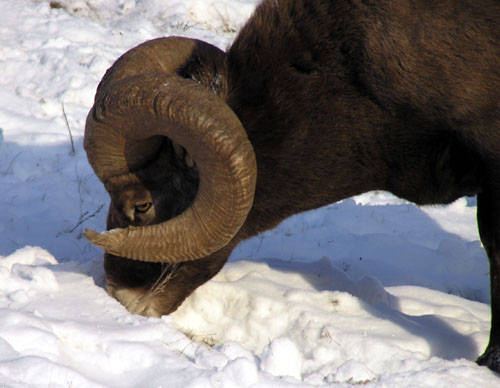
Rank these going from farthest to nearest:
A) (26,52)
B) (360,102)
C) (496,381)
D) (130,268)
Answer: (26,52)
(130,268)
(360,102)
(496,381)

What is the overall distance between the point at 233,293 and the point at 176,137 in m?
1.47

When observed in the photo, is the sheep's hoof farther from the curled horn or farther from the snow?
the curled horn

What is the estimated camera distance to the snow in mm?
2861

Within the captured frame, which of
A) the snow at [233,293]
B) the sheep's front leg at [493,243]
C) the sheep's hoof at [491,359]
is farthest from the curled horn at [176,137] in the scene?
the sheep's hoof at [491,359]

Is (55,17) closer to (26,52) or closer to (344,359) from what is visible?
(26,52)

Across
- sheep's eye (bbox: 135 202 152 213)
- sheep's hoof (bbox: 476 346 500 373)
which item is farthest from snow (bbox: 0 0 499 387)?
sheep's eye (bbox: 135 202 152 213)

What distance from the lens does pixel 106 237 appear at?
3.48 metres

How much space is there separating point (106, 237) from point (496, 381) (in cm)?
240

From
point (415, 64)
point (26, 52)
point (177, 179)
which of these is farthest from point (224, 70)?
point (26, 52)

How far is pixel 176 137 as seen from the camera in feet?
11.2

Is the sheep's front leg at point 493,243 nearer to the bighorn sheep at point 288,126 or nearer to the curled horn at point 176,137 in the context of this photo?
the bighorn sheep at point 288,126

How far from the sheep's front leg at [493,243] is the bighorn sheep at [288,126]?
0.03 feet

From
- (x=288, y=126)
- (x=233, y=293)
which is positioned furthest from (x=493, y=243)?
(x=233, y=293)

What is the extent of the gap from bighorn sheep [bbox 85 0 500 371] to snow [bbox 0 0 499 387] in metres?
0.43
